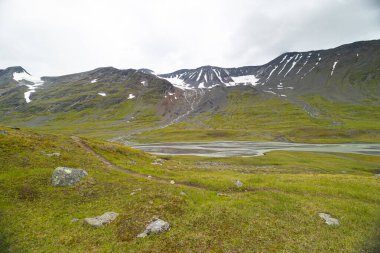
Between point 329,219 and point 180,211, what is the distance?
14.8m

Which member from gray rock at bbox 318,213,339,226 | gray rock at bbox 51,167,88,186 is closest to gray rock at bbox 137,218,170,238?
gray rock at bbox 51,167,88,186

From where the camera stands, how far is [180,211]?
22.0 meters

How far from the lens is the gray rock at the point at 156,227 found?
18.2 meters

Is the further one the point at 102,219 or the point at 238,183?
the point at 238,183

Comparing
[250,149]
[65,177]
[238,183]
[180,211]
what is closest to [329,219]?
[238,183]

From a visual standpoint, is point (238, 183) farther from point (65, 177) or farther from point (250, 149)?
point (250, 149)

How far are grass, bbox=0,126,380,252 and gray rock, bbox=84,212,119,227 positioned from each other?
0.68 m

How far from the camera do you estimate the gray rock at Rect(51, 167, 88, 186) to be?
2635 centimetres

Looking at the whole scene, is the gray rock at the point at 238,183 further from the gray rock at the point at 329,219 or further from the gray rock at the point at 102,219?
the gray rock at the point at 102,219

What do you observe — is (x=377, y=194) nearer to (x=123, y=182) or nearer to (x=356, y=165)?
(x=123, y=182)

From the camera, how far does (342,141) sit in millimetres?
134375

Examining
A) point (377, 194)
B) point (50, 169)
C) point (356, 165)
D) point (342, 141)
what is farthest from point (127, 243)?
point (342, 141)

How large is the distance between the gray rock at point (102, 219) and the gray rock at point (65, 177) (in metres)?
8.89

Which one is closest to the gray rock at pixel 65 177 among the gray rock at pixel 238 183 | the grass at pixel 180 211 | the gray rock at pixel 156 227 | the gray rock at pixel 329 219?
the grass at pixel 180 211
